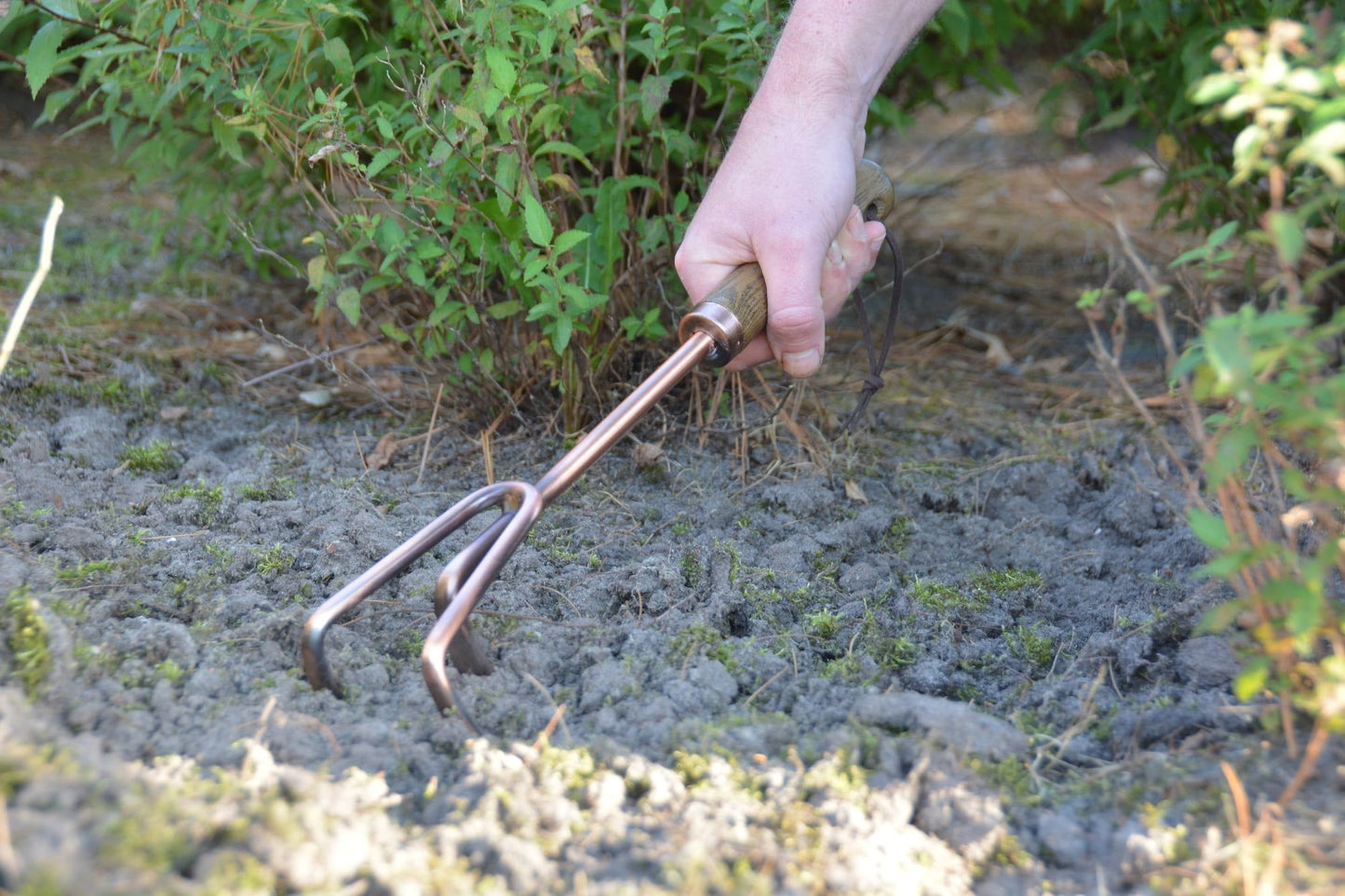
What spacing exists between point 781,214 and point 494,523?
724 millimetres

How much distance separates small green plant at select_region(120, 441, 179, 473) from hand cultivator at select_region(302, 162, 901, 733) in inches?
37.0

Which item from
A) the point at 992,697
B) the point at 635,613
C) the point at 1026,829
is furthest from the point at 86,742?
the point at 992,697

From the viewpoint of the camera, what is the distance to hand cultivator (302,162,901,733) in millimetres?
1506

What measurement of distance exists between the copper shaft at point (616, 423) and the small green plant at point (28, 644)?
28.8 inches

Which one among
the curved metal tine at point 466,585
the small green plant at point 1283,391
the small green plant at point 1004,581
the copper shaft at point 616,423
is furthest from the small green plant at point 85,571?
the small green plant at point 1283,391

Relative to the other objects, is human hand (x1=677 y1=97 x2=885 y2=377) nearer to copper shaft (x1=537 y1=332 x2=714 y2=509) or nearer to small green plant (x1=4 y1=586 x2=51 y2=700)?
copper shaft (x1=537 y1=332 x2=714 y2=509)

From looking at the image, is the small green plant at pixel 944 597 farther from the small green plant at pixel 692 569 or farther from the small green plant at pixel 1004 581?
the small green plant at pixel 692 569

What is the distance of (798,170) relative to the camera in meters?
1.83

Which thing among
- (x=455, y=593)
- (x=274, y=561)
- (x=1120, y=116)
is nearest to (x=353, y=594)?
(x=455, y=593)

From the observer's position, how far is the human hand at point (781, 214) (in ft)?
5.96

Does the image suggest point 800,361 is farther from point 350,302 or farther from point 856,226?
point 350,302

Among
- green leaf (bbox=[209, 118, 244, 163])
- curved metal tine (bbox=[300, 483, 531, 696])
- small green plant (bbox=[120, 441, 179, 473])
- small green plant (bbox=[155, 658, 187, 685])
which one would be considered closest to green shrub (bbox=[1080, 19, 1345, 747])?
curved metal tine (bbox=[300, 483, 531, 696])

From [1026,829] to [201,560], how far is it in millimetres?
1452

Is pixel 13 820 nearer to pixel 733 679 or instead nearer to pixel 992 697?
pixel 733 679
